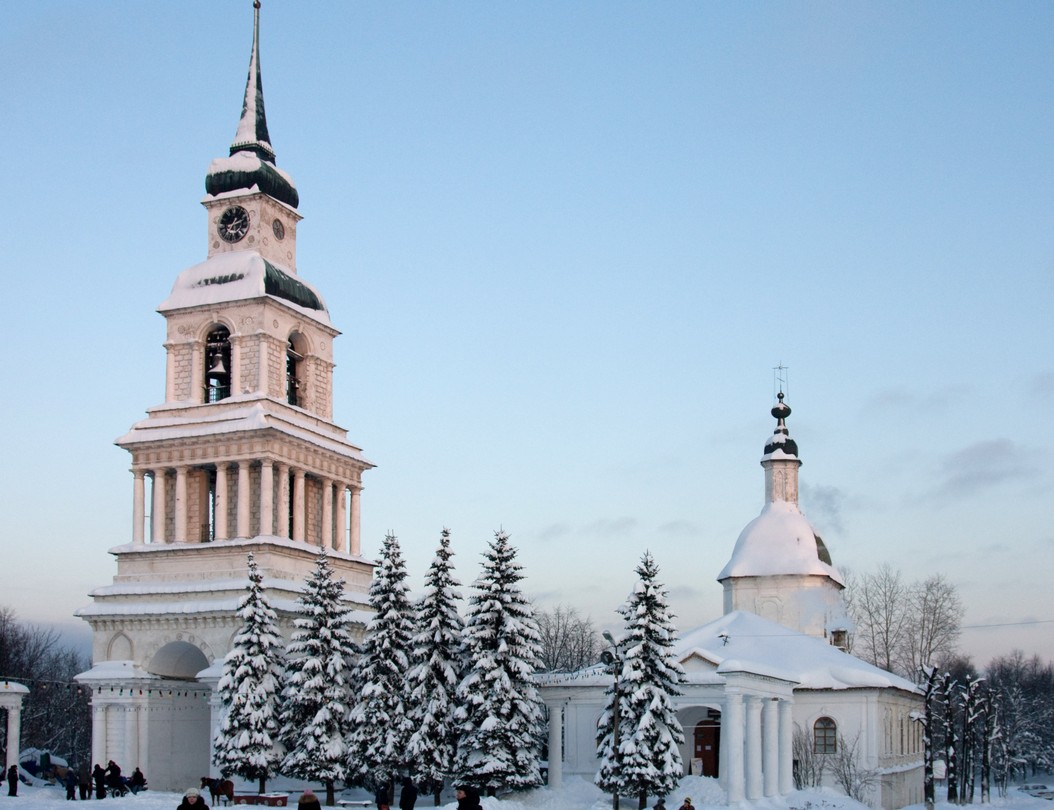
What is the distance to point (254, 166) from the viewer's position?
4681cm

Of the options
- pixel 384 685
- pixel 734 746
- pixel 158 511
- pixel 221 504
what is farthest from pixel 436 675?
pixel 158 511

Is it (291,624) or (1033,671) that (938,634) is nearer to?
(291,624)

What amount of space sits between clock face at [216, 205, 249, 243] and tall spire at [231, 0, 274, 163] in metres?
2.54

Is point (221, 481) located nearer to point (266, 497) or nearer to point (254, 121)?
point (266, 497)

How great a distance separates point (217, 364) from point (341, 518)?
6.74 m

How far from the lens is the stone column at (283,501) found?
1695 inches

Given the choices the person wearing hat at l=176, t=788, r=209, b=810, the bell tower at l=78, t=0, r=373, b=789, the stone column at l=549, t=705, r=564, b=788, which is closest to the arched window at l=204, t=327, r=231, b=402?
the bell tower at l=78, t=0, r=373, b=789

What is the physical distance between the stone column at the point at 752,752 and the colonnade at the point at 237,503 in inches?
604

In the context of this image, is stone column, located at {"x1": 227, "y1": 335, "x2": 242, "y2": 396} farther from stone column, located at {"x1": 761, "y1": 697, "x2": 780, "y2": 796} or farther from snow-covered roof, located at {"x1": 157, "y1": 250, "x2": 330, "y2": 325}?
stone column, located at {"x1": 761, "y1": 697, "x2": 780, "y2": 796}

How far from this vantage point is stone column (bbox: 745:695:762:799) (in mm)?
36469

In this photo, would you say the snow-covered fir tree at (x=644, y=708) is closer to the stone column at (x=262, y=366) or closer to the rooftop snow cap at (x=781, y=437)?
the stone column at (x=262, y=366)

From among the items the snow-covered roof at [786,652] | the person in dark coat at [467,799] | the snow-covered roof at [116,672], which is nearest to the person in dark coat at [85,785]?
the snow-covered roof at [116,672]

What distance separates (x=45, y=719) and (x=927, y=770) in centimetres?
4047

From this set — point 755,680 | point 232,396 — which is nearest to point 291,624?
point 232,396
